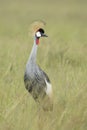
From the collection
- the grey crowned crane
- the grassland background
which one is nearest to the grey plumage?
the grey crowned crane

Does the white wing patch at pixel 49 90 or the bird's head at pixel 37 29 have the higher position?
the bird's head at pixel 37 29

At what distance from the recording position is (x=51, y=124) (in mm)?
5203

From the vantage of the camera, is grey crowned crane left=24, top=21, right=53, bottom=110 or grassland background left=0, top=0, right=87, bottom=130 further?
grey crowned crane left=24, top=21, right=53, bottom=110

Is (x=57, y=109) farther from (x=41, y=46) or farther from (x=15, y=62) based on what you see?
(x=41, y=46)

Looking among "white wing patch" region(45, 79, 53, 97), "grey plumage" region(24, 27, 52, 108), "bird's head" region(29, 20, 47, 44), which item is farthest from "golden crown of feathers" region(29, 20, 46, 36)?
"white wing patch" region(45, 79, 53, 97)

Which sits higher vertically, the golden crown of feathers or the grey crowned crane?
the golden crown of feathers

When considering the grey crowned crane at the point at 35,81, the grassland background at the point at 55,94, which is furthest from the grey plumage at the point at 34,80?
the grassland background at the point at 55,94

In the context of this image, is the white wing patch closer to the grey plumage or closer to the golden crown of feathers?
the grey plumage

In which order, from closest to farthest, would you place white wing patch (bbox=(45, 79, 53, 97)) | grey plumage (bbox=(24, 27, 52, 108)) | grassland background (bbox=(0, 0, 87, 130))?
grassland background (bbox=(0, 0, 87, 130)), white wing patch (bbox=(45, 79, 53, 97)), grey plumage (bbox=(24, 27, 52, 108))

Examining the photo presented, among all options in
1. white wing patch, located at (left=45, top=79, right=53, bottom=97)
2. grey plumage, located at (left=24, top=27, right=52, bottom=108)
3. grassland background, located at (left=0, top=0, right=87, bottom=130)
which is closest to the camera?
grassland background, located at (left=0, top=0, right=87, bottom=130)

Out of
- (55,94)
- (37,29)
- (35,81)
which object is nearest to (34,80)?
(35,81)

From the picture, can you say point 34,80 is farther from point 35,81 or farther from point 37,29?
point 37,29

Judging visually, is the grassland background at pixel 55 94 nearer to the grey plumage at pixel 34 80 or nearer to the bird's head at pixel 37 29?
the grey plumage at pixel 34 80

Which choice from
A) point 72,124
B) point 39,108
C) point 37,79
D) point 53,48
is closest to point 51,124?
point 72,124
